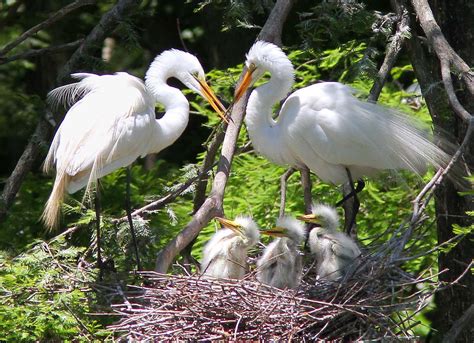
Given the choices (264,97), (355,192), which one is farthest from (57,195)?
(355,192)

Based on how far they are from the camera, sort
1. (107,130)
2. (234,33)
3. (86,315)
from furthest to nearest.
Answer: (234,33), (107,130), (86,315)

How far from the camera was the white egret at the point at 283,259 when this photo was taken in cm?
619

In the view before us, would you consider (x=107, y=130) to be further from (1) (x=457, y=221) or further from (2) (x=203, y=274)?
(1) (x=457, y=221)

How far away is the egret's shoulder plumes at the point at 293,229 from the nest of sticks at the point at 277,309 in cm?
66

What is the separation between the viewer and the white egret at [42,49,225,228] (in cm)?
661

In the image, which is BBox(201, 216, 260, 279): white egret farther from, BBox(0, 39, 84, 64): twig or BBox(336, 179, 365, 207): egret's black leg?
BBox(0, 39, 84, 64): twig

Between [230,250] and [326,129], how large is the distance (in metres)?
1.15

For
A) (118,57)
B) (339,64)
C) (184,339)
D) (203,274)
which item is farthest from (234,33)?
(184,339)

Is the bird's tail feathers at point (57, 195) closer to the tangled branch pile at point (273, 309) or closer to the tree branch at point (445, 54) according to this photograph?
the tangled branch pile at point (273, 309)

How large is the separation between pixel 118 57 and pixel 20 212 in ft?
14.4

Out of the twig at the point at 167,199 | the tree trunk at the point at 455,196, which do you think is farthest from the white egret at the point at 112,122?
the tree trunk at the point at 455,196

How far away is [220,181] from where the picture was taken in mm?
6371

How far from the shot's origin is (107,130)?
6684 millimetres

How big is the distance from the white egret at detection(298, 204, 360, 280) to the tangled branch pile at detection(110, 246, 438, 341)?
0.30 m
